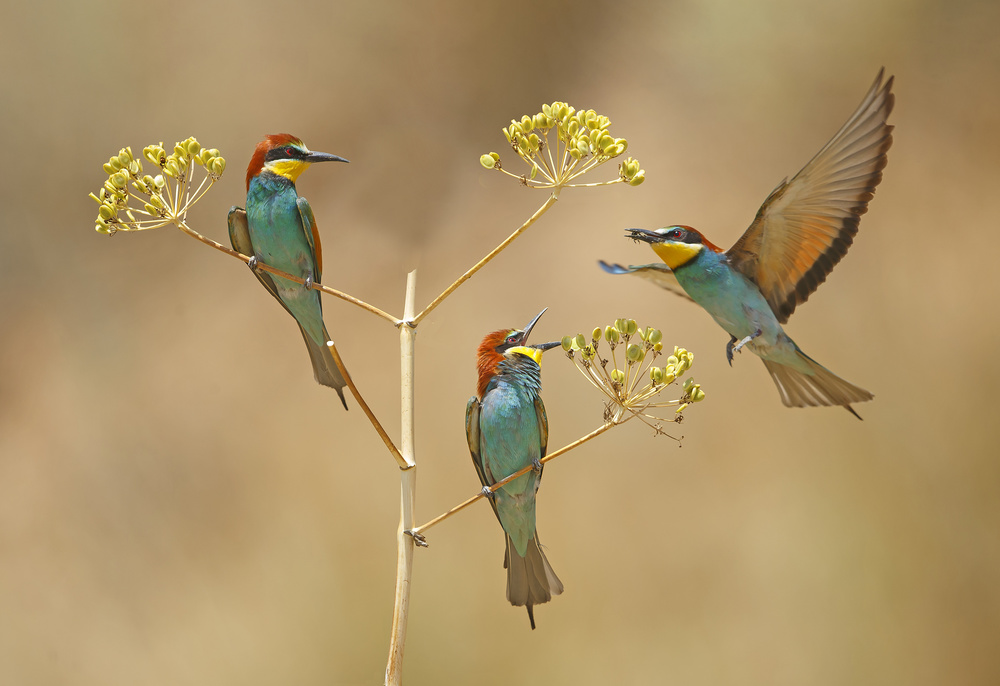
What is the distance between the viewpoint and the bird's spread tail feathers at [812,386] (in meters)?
1.06

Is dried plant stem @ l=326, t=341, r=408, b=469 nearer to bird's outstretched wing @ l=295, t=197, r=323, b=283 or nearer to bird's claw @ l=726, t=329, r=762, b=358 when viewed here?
bird's outstretched wing @ l=295, t=197, r=323, b=283

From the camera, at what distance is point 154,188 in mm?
883

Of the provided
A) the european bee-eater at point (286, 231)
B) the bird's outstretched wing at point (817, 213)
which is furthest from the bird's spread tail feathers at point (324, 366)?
the bird's outstretched wing at point (817, 213)

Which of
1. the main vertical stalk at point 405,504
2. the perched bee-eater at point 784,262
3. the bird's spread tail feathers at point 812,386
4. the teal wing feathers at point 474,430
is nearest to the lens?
the main vertical stalk at point 405,504

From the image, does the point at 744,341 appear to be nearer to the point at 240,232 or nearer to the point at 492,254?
the point at 492,254

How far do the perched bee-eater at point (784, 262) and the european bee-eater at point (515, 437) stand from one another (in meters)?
0.24

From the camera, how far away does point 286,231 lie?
1.09 metres

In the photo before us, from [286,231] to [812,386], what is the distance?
0.85 m

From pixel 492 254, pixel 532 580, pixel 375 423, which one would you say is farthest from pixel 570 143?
pixel 532 580

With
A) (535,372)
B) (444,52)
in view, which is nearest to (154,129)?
(444,52)

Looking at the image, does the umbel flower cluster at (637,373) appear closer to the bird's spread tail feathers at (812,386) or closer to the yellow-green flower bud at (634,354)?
the yellow-green flower bud at (634,354)

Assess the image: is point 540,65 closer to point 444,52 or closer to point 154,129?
point 444,52

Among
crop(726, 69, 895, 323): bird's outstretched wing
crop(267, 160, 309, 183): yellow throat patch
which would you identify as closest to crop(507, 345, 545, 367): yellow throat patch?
crop(726, 69, 895, 323): bird's outstretched wing

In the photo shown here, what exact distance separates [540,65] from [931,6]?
46.3 inches
